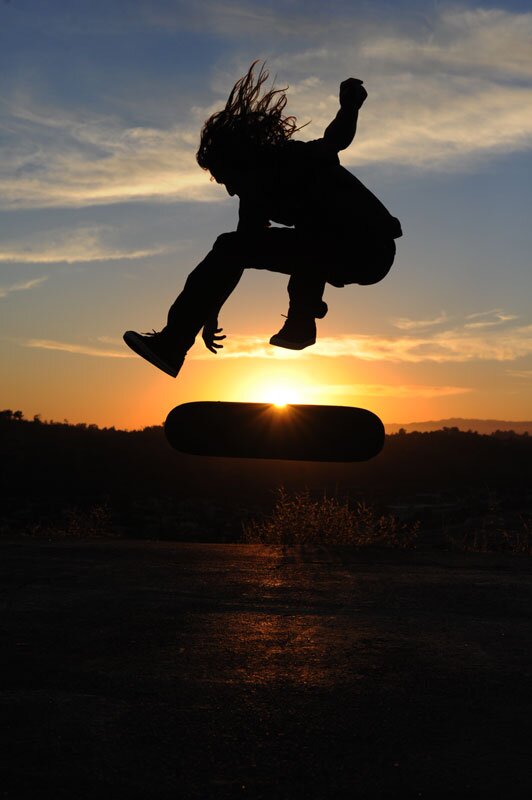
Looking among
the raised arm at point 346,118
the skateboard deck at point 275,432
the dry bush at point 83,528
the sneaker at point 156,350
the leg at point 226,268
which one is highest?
the raised arm at point 346,118

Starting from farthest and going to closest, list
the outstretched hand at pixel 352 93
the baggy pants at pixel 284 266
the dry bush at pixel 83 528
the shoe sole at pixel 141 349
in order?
the dry bush at pixel 83 528, the shoe sole at pixel 141 349, the baggy pants at pixel 284 266, the outstretched hand at pixel 352 93

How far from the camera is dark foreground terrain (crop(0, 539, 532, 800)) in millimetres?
4023

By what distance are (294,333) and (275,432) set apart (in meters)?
0.76

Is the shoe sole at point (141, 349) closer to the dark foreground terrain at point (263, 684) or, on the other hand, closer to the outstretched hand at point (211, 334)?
the outstretched hand at point (211, 334)

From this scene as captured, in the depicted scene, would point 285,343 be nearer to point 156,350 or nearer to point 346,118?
point 156,350

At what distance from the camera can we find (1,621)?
699cm

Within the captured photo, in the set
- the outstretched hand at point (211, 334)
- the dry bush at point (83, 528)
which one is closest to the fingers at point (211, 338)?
the outstretched hand at point (211, 334)

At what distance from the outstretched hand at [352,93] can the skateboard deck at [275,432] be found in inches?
50.4

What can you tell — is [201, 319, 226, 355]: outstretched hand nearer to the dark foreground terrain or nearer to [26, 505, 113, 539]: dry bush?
the dark foreground terrain

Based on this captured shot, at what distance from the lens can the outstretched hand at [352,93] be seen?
360cm

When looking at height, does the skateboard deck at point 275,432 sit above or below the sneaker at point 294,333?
below

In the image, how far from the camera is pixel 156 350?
4.28 metres

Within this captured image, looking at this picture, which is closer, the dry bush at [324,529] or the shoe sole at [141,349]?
the shoe sole at [141,349]

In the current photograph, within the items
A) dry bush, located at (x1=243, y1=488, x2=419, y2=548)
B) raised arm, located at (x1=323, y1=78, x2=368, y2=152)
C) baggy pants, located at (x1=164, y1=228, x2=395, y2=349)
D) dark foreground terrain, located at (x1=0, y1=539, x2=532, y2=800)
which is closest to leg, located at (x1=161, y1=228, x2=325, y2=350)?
baggy pants, located at (x1=164, y1=228, x2=395, y2=349)
